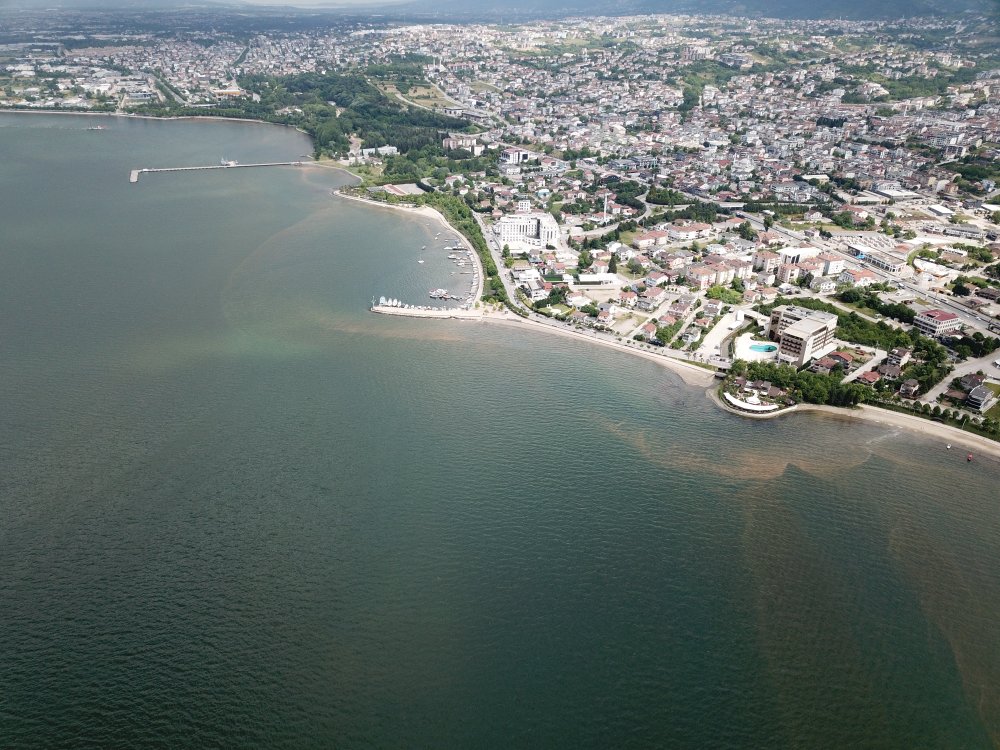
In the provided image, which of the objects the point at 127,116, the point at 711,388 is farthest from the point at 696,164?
the point at 127,116

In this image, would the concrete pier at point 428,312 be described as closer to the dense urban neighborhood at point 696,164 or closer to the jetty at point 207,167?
the dense urban neighborhood at point 696,164

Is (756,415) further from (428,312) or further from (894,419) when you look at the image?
(428,312)

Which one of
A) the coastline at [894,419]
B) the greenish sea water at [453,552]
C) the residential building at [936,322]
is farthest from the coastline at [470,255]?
the residential building at [936,322]

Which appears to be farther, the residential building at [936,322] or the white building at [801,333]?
the residential building at [936,322]

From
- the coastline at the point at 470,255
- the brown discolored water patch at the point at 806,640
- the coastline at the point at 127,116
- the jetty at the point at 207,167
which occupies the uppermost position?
the brown discolored water patch at the point at 806,640

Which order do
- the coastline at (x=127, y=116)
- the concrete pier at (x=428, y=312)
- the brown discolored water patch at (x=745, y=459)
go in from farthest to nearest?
the coastline at (x=127, y=116)
the concrete pier at (x=428, y=312)
the brown discolored water patch at (x=745, y=459)

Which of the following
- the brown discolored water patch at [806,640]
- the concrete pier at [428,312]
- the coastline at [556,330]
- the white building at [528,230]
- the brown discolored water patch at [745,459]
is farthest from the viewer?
the white building at [528,230]

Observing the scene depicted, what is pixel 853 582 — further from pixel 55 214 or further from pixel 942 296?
pixel 55 214
